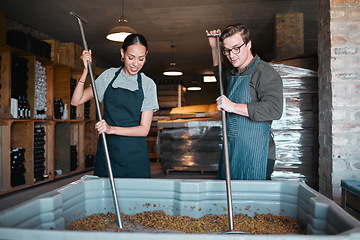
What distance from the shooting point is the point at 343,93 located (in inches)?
108

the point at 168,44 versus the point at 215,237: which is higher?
the point at 168,44

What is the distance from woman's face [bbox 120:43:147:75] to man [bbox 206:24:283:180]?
1.25 feet

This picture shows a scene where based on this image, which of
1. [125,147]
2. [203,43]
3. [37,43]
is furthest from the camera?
[203,43]

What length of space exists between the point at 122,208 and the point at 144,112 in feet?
2.05

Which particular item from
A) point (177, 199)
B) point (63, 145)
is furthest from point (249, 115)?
point (63, 145)

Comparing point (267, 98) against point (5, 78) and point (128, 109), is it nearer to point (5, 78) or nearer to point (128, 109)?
point (128, 109)

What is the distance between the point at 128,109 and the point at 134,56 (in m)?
0.30

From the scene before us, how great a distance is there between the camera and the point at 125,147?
168 centimetres

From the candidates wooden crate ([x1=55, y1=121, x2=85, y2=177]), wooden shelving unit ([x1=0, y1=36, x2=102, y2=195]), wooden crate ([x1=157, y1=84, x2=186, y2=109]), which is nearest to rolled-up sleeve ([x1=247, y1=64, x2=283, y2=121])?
wooden shelving unit ([x1=0, y1=36, x2=102, y2=195])

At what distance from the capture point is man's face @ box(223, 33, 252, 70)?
1603 mm

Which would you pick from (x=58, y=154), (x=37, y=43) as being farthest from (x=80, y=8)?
(x=58, y=154)

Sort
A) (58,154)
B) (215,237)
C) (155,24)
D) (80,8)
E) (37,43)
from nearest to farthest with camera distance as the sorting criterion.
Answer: (215,237) → (37,43) → (80,8) → (58,154) → (155,24)

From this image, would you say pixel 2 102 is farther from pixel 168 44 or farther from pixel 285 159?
pixel 168 44

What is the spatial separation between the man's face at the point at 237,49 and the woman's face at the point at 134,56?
46 cm
